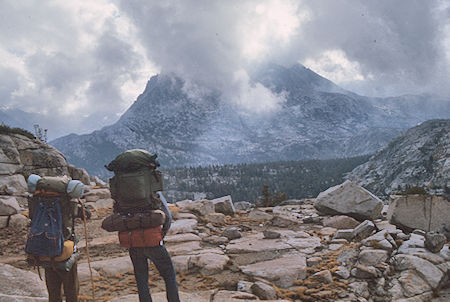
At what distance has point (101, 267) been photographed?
330 inches

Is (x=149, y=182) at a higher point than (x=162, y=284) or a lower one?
higher

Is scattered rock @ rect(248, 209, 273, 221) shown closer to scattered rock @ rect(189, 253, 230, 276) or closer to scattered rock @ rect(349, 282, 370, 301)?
scattered rock @ rect(189, 253, 230, 276)

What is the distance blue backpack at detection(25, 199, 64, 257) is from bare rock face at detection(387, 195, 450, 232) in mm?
10350

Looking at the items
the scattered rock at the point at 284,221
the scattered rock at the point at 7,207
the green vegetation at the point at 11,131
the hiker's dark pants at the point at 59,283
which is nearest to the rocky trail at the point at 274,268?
the hiker's dark pants at the point at 59,283

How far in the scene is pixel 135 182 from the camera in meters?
4.90

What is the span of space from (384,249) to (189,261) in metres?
5.24

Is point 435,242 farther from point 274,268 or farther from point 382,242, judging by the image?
point 274,268

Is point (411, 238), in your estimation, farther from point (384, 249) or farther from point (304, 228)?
point (304, 228)

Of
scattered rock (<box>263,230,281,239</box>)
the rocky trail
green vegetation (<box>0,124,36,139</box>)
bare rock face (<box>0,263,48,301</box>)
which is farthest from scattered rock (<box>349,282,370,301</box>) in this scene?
green vegetation (<box>0,124,36,139</box>)

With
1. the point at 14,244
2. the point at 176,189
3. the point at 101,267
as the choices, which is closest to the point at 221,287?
the point at 101,267

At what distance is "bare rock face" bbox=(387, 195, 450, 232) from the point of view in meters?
10.1

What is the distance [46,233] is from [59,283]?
99 centimetres

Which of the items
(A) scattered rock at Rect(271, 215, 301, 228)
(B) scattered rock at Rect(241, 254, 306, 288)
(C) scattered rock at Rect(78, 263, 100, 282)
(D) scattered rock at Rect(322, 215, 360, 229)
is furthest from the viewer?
(A) scattered rock at Rect(271, 215, 301, 228)

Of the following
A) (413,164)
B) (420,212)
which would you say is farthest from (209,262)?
(413,164)
